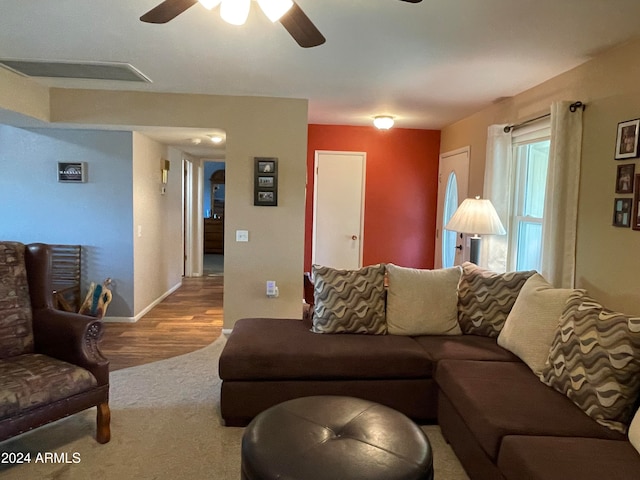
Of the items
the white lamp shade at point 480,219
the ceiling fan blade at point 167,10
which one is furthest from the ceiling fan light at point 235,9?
the white lamp shade at point 480,219

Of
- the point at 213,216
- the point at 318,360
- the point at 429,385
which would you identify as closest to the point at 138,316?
the point at 318,360

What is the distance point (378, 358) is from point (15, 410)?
1.93 metres

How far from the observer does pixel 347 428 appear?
182 cm

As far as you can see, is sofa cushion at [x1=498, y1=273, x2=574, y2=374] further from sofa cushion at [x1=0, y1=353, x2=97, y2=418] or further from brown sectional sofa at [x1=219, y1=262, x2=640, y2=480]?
sofa cushion at [x1=0, y1=353, x2=97, y2=418]

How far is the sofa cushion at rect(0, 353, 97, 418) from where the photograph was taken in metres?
2.09

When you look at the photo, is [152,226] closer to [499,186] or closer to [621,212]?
[499,186]

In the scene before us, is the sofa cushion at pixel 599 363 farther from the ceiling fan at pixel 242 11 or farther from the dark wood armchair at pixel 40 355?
the dark wood armchair at pixel 40 355

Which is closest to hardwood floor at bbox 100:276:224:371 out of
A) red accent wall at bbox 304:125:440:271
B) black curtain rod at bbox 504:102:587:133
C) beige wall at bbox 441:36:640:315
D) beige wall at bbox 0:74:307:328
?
beige wall at bbox 0:74:307:328

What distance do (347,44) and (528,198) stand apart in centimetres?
225

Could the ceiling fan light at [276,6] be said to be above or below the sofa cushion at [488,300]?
above

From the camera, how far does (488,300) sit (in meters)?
3.14

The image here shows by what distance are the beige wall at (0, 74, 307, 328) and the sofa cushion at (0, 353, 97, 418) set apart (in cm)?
207

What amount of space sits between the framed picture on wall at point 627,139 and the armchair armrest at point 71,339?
3.29 metres

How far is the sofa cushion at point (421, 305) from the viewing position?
313cm
